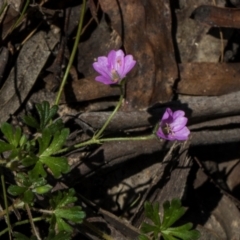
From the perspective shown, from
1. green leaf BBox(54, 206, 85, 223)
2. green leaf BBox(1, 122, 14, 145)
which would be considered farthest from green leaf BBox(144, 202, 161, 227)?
green leaf BBox(1, 122, 14, 145)

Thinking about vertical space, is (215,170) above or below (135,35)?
below

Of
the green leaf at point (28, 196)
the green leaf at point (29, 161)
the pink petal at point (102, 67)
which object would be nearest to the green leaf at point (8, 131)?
the green leaf at point (29, 161)

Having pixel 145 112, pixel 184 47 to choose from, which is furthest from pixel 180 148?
pixel 184 47

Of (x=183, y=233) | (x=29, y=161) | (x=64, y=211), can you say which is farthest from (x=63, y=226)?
(x=183, y=233)

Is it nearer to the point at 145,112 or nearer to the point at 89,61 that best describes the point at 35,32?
the point at 89,61

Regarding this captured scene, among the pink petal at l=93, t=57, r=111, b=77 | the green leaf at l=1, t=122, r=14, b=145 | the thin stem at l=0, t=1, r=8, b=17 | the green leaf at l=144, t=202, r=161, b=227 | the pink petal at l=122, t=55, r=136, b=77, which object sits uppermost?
the thin stem at l=0, t=1, r=8, b=17

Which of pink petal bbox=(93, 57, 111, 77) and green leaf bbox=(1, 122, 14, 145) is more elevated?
pink petal bbox=(93, 57, 111, 77)

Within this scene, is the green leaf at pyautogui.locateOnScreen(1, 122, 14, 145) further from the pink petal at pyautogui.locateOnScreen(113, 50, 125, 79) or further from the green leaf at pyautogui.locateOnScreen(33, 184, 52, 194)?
the pink petal at pyautogui.locateOnScreen(113, 50, 125, 79)
